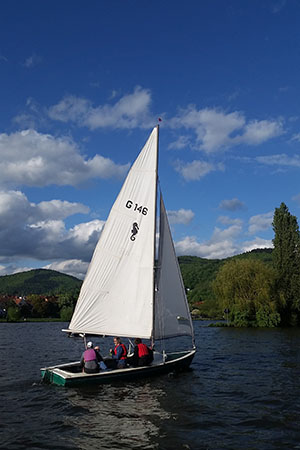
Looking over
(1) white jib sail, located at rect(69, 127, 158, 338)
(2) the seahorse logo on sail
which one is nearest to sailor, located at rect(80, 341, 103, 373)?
(1) white jib sail, located at rect(69, 127, 158, 338)

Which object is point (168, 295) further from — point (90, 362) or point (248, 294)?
point (248, 294)

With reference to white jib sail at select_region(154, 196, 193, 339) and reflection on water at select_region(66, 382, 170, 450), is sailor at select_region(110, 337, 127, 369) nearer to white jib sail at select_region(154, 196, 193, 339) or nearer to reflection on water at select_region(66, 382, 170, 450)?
reflection on water at select_region(66, 382, 170, 450)

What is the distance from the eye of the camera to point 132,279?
69.2 feet

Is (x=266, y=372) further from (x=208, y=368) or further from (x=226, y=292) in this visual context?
(x=226, y=292)

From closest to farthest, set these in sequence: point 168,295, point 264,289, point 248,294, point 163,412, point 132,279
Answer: point 163,412, point 132,279, point 168,295, point 264,289, point 248,294

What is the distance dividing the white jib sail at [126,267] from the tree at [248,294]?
42054 millimetres

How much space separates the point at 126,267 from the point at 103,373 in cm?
546

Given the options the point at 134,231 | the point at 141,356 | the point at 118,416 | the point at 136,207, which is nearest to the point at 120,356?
the point at 141,356

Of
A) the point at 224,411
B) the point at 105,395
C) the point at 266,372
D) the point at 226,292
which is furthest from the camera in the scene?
the point at 226,292

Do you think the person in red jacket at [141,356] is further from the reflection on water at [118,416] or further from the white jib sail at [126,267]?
the reflection on water at [118,416]

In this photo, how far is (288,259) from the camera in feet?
214

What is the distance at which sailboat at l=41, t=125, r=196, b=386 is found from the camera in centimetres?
2058

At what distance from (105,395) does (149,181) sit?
1098cm

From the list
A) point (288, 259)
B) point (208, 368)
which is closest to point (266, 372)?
point (208, 368)
